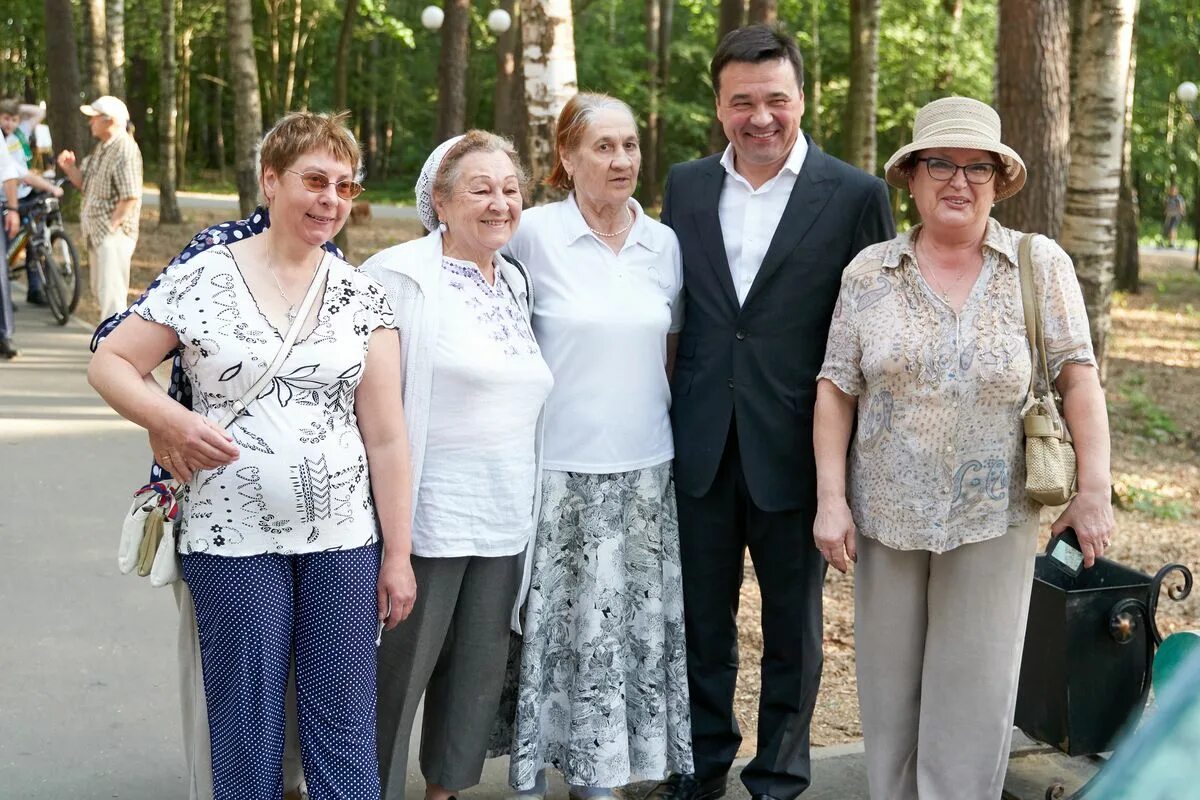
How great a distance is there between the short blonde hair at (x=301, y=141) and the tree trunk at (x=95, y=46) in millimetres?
16462

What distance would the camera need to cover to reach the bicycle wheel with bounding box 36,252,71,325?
1202cm

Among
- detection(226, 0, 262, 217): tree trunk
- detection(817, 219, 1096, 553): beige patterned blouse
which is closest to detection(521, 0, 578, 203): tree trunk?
detection(817, 219, 1096, 553): beige patterned blouse

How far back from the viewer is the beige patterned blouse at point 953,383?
11.1ft

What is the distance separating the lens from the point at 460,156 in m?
3.68

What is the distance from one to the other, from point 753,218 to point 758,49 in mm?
483

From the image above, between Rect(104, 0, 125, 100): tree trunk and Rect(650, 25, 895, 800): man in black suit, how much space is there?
53.3 feet

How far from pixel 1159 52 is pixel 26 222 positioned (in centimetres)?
2034

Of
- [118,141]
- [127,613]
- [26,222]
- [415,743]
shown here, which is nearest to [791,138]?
[415,743]

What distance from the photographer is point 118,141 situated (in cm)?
1041

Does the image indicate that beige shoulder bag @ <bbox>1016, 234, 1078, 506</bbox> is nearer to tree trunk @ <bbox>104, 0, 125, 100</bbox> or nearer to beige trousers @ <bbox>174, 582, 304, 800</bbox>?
beige trousers @ <bbox>174, 582, 304, 800</bbox>

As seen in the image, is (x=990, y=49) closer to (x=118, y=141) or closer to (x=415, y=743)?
(x=118, y=141)

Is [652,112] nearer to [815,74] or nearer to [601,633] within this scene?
[815,74]

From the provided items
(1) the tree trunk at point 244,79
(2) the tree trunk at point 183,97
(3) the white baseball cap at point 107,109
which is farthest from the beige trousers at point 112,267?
(2) the tree trunk at point 183,97

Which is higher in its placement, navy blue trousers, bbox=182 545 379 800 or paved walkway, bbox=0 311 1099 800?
navy blue trousers, bbox=182 545 379 800
